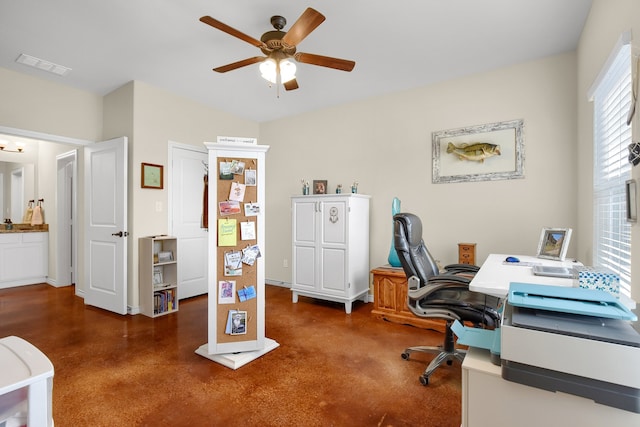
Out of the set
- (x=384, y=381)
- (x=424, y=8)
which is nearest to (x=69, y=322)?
(x=384, y=381)

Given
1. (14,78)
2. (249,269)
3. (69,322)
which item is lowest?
(69,322)

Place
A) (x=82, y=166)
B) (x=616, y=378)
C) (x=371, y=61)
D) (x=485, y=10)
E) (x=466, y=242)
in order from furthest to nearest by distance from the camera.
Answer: (x=82, y=166)
(x=466, y=242)
(x=371, y=61)
(x=485, y=10)
(x=616, y=378)

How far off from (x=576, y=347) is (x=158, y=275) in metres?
3.89

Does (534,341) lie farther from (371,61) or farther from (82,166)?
(82,166)

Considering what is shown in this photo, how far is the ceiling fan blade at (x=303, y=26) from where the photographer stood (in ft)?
6.05

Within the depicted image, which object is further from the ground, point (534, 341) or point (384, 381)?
point (534, 341)

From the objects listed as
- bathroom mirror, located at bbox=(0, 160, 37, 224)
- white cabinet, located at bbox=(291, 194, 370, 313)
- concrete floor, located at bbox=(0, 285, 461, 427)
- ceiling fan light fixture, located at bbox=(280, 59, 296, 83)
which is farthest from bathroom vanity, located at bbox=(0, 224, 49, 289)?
ceiling fan light fixture, located at bbox=(280, 59, 296, 83)

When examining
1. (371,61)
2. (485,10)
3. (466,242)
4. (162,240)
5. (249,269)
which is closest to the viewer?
(485,10)

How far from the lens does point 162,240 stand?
3.76 m

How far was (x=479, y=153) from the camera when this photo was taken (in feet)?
10.7

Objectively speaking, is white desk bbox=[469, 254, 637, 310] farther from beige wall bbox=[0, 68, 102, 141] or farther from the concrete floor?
beige wall bbox=[0, 68, 102, 141]

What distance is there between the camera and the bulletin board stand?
238cm

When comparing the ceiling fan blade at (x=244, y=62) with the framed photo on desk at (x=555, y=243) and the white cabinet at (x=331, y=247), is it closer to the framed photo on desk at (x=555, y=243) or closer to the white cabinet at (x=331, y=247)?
the white cabinet at (x=331, y=247)

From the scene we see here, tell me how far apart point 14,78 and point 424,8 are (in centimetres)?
407
